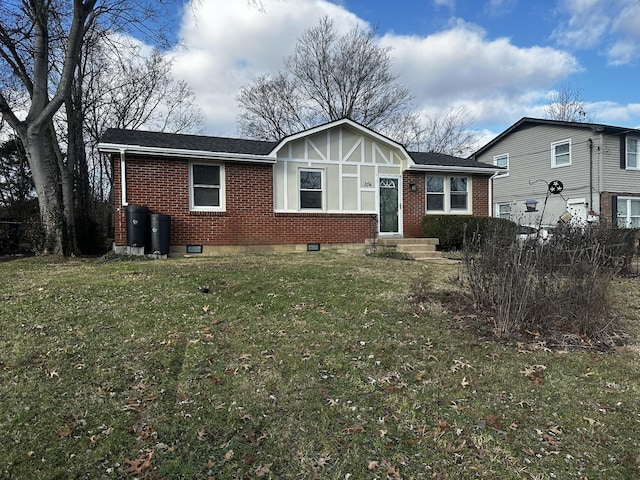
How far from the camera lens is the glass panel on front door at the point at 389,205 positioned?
529 inches

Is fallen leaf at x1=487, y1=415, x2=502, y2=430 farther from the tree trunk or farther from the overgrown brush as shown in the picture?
the tree trunk

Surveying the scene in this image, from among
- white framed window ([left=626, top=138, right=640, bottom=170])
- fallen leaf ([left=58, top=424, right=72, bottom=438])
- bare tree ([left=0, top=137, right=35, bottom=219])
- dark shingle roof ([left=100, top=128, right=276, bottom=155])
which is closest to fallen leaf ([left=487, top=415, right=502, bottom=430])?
fallen leaf ([left=58, top=424, right=72, bottom=438])

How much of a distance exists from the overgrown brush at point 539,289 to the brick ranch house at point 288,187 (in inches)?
301

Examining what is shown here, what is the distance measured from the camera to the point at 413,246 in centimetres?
1198

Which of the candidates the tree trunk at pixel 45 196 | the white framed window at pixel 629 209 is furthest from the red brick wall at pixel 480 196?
the tree trunk at pixel 45 196

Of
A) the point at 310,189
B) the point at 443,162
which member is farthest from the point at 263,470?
the point at 443,162

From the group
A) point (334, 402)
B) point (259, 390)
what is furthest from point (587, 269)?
point (259, 390)

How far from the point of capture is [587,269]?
15.8 feet

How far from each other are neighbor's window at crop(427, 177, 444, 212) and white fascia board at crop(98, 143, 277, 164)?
5.39 metres

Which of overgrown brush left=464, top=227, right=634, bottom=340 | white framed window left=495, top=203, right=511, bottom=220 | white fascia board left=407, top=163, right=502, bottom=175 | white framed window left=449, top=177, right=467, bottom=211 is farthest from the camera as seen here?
white framed window left=495, top=203, right=511, bottom=220

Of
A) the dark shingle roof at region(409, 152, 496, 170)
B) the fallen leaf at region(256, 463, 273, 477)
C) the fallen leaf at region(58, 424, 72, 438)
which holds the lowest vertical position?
the fallen leaf at region(256, 463, 273, 477)

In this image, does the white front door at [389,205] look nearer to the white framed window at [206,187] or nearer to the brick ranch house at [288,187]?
the brick ranch house at [288,187]

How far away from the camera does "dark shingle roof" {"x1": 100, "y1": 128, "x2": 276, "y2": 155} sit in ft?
35.8

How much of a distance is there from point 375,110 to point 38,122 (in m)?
21.7
